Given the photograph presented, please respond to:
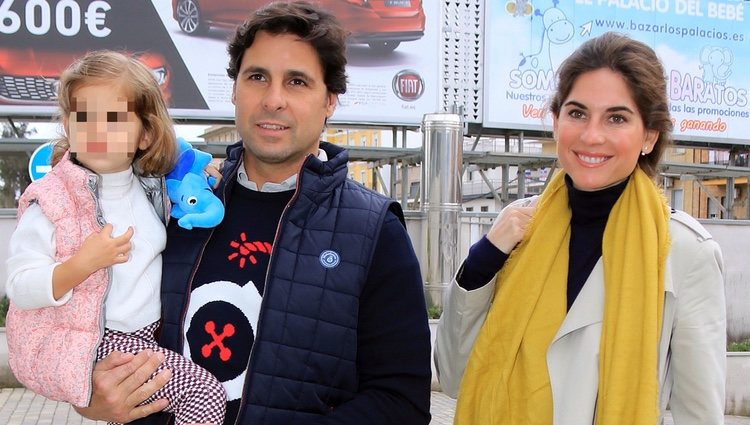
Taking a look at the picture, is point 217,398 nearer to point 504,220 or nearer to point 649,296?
point 504,220

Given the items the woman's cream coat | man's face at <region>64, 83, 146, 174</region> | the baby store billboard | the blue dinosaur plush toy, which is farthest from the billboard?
the woman's cream coat

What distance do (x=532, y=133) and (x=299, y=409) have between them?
1428cm

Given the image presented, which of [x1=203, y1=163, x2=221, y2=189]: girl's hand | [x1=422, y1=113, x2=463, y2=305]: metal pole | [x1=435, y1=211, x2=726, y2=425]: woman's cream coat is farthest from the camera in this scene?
[x1=422, y1=113, x2=463, y2=305]: metal pole

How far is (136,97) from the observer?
2.01 m

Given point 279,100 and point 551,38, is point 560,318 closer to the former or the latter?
point 279,100

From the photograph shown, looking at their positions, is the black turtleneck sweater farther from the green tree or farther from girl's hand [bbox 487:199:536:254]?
the green tree

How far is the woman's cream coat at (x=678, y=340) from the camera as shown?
1.88 meters

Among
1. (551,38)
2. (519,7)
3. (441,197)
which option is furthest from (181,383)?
(551,38)

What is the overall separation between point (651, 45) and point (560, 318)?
519 inches

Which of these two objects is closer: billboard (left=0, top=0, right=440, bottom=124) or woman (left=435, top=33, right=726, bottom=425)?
woman (left=435, top=33, right=726, bottom=425)

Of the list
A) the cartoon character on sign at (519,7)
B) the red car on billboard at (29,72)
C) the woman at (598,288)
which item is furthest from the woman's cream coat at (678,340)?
the cartoon character on sign at (519,7)

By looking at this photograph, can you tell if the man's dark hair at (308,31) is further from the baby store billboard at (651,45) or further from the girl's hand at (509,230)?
the baby store billboard at (651,45)

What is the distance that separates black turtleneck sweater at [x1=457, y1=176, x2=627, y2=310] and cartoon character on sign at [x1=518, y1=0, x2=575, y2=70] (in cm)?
1305

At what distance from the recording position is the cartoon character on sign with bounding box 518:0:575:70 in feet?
48.1
